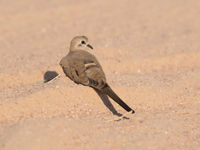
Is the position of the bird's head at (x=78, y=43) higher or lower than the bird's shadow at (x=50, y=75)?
higher

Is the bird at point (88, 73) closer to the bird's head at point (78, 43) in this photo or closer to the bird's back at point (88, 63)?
the bird's back at point (88, 63)

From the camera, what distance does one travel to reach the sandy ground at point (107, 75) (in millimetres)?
4625

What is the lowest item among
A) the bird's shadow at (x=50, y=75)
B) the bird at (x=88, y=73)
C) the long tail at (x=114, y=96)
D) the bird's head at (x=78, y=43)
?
the long tail at (x=114, y=96)

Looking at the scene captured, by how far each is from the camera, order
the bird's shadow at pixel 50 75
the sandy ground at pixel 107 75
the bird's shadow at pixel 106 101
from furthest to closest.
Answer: the bird's shadow at pixel 50 75 < the bird's shadow at pixel 106 101 < the sandy ground at pixel 107 75

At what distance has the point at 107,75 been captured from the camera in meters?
6.39

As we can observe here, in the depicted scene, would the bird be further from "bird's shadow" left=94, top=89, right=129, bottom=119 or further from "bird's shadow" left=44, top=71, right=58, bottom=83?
"bird's shadow" left=44, top=71, right=58, bottom=83

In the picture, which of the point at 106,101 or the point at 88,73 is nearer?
the point at 88,73

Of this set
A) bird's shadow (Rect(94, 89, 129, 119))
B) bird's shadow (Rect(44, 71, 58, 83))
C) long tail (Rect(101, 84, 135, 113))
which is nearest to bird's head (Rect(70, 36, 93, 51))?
bird's shadow (Rect(44, 71, 58, 83))

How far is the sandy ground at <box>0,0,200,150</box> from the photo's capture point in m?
4.62

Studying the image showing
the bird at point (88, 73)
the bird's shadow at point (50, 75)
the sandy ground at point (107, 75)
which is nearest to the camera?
the sandy ground at point (107, 75)

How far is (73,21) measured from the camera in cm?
1020

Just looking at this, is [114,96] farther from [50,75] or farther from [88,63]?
[50,75]

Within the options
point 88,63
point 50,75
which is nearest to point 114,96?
point 88,63

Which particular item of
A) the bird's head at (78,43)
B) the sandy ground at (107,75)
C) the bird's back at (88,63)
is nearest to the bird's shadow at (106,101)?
the sandy ground at (107,75)
